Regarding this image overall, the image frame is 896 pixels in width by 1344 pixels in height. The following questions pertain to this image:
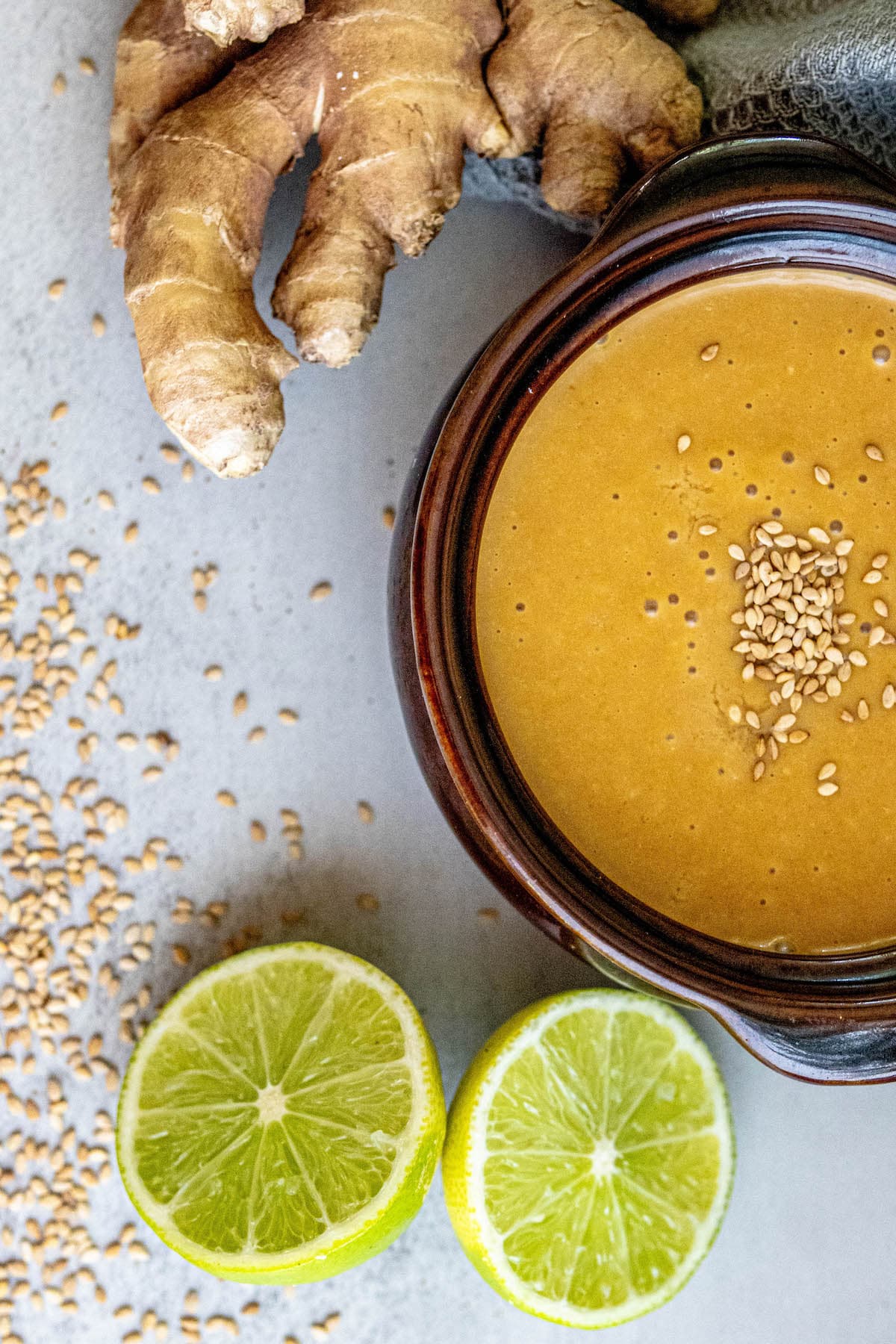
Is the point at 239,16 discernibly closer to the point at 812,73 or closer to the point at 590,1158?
the point at 812,73

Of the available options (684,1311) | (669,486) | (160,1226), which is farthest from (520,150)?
(684,1311)

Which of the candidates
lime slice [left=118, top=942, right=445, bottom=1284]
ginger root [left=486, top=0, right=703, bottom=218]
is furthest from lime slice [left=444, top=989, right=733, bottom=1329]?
ginger root [left=486, top=0, right=703, bottom=218]

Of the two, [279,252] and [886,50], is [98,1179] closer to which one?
[279,252]

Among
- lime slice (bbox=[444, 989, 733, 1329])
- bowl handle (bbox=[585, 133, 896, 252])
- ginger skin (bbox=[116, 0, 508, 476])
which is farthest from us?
lime slice (bbox=[444, 989, 733, 1329])

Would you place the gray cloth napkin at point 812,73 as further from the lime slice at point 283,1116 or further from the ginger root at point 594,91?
the lime slice at point 283,1116

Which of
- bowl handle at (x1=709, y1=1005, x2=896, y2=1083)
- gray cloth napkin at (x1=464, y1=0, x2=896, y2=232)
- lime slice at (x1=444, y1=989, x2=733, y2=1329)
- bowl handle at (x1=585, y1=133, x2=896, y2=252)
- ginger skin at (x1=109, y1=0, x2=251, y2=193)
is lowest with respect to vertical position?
lime slice at (x1=444, y1=989, x2=733, y2=1329)

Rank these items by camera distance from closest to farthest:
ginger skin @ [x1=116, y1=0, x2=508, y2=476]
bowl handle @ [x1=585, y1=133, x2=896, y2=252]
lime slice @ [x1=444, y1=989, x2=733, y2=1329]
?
bowl handle @ [x1=585, y1=133, x2=896, y2=252] < ginger skin @ [x1=116, y1=0, x2=508, y2=476] < lime slice @ [x1=444, y1=989, x2=733, y2=1329]

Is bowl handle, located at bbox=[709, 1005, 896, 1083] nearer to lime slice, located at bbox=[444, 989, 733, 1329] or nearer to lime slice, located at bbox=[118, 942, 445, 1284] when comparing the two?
lime slice, located at bbox=[444, 989, 733, 1329]
